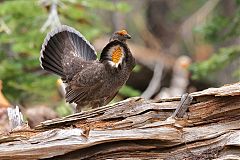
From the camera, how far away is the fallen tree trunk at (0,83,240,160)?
4.51 metres

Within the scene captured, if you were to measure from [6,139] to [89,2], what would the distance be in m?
4.98

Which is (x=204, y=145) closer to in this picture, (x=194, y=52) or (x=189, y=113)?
(x=189, y=113)

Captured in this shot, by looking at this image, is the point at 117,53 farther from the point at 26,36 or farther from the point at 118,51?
the point at 26,36

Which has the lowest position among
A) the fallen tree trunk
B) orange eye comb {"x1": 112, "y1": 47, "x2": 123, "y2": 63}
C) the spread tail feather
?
the fallen tree trunk

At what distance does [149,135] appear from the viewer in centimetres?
454

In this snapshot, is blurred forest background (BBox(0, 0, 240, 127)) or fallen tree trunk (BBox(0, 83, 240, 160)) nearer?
fallen tree trunk (BBox(0, 83, 240, 160))

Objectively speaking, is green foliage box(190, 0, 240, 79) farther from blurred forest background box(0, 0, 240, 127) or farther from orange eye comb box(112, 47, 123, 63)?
orange eye comb box(112, 47, 123, 63)

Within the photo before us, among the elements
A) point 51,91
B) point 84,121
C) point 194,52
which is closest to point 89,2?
point 51,91

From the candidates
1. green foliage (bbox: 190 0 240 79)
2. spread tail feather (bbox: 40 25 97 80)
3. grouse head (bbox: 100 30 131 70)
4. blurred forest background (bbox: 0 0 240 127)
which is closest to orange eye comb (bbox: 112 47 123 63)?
grouse head (bbox: 100 30 131 70)

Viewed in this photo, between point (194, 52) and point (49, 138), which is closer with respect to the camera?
point (49, 138)

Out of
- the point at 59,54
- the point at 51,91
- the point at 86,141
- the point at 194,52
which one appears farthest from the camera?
the point at 194,52

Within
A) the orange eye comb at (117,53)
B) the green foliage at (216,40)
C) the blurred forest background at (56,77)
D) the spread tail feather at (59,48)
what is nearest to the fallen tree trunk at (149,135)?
the orange eye comb at (117,53)

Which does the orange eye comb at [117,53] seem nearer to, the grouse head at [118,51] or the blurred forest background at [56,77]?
the grouse head at [118,51]

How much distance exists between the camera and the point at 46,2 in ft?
29.8
